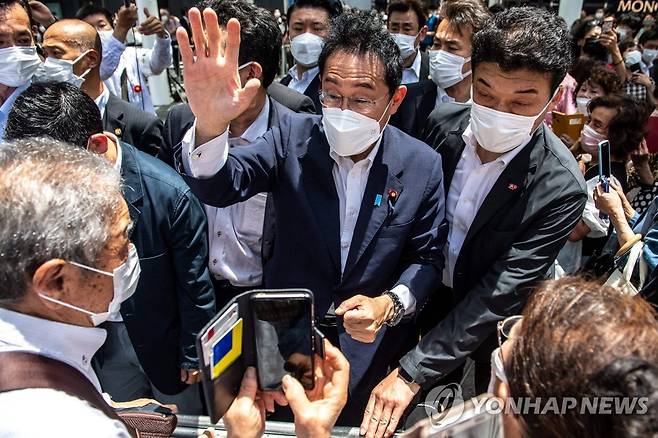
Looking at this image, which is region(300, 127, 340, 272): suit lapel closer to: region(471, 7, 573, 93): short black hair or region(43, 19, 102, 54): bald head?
region(471, 7, 573, 93): short black hair

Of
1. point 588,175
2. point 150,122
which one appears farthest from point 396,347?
point 150,122

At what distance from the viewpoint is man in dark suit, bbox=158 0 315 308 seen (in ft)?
7.18

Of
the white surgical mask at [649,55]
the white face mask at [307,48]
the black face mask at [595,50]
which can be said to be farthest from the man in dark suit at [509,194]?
the white surgical mask at [649,55]

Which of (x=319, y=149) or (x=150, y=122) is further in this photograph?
(x=150, y=122)

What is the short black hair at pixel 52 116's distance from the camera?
69.7 inches

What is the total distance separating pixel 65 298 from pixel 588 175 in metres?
2.94

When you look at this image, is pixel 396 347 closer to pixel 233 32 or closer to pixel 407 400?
pixel 407 400

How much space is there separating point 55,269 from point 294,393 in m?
0.64

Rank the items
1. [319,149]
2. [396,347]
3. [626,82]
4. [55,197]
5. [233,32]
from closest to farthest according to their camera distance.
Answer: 1. [55,197]
2. [233,32]
3. [319,149]
4. [396,347]
5. [626,82]

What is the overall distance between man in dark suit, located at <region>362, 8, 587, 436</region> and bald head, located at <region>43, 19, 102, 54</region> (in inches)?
100

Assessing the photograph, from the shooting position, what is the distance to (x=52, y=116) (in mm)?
1784

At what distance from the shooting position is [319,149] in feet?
6.23

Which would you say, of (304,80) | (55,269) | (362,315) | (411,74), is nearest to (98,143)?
(55,269)

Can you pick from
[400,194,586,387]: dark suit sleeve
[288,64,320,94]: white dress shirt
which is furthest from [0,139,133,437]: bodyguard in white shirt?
[288,64,320,94]: white dress shirt
